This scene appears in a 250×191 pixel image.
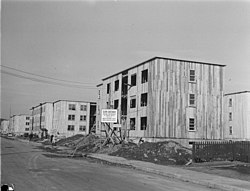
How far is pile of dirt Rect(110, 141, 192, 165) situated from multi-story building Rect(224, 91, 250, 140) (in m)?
27.3

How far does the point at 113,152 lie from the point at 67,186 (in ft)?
72.6

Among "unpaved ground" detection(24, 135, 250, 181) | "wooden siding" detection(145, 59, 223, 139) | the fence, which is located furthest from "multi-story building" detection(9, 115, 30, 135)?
the fence

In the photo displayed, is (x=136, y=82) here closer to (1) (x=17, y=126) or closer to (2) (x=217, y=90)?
(2) (x=217, y=90)

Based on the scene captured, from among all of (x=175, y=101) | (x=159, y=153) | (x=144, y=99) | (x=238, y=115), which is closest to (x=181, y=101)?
(x=175, y=101)

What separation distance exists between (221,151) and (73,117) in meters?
62.6

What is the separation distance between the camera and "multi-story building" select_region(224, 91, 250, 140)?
55.6 m

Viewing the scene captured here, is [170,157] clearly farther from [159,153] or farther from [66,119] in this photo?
[66,119]

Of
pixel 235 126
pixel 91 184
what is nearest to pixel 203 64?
pixel 235 126

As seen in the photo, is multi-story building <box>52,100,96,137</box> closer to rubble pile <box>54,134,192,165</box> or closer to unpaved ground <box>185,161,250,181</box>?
rubble pile <box>54,134,192,165</box>

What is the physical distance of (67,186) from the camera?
1144 cm

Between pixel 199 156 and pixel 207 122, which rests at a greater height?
pixel 207 122

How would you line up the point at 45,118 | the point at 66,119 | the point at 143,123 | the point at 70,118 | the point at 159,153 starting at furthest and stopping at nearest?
1. the point at 45,118
2. the point at 70,118
3. the point at 66,119
4. the point at 143,123
5. the point at 159,153

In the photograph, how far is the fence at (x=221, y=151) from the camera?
910 inches

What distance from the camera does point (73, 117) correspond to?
83.8 meters
